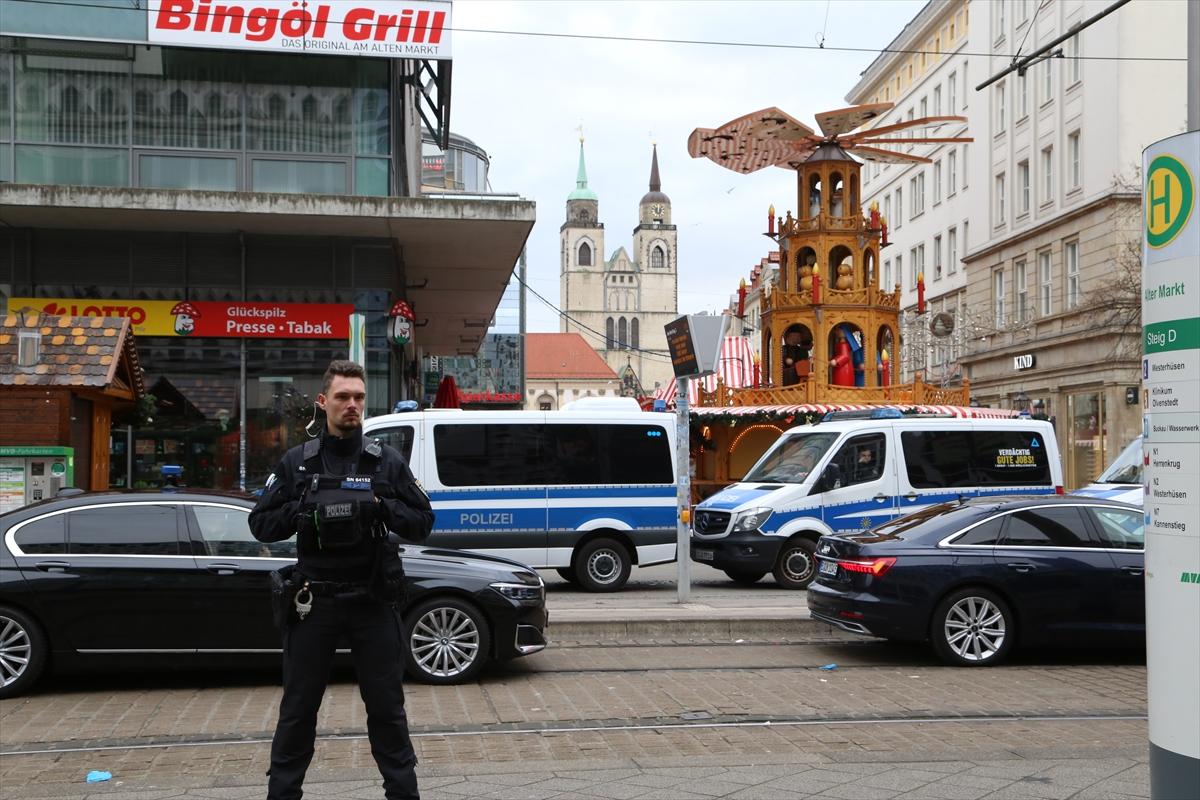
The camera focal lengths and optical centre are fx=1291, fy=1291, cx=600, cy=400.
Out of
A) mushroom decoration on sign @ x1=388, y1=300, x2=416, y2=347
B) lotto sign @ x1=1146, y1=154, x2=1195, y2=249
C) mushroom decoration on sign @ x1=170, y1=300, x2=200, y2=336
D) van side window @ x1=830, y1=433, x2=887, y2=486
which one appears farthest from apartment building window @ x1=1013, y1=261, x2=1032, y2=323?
lotto sign @ x1=1146, y1=154, x2=1195, y2=249

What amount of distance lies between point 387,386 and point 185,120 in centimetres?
541

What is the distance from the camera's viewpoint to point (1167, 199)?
4188mm

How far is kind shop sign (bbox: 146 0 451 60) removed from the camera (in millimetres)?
19766

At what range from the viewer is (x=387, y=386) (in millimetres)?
22219

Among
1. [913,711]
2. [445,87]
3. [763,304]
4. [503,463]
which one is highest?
[445,87]

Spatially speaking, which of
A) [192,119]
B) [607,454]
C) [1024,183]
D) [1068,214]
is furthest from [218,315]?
[1024,183]

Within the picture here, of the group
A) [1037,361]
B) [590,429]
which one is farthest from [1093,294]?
[590,429]

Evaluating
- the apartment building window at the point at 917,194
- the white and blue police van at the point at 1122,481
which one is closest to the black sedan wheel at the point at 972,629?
the white and blue police van at the point at 1122,481

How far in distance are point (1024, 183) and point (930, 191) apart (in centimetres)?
1240

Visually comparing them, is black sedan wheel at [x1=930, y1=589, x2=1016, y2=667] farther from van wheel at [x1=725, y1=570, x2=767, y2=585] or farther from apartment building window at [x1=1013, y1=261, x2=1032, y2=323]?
apartment building window at [x1=1013, y1=261, x2=1032, y2=323]

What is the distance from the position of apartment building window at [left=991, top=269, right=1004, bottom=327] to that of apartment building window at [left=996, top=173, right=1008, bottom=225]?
6.64 feet

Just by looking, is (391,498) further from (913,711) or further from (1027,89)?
(1027,89)

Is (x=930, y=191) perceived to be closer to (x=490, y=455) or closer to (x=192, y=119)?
(x=192, y=119)

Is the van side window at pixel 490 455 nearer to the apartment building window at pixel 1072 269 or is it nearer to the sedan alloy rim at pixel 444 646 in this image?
the sedan alloy rim at pixel 444 646
